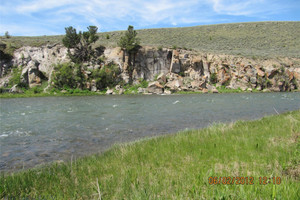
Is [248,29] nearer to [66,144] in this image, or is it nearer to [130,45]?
[130,45]

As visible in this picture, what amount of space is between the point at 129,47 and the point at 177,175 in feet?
151

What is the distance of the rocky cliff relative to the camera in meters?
47.6

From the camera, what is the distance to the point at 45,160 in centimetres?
648

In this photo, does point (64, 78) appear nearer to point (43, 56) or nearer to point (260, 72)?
point (43, 56)

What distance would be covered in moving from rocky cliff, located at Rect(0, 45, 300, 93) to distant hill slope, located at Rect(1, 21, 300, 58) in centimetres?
744

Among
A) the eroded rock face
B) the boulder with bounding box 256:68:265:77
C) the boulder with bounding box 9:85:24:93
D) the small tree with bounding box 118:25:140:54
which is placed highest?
the small tree with bounding box 118:25:140:54

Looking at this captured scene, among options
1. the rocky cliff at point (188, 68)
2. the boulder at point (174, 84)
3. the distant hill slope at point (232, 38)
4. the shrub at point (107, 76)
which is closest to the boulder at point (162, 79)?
the rocky cliff at point (188, 68)

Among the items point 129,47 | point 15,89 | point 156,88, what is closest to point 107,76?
point 129,47

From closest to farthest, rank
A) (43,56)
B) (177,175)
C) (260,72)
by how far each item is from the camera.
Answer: (177,175), (260,72), (43,56)

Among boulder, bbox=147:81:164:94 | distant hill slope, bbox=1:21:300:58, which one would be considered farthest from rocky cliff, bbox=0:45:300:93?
distant hill slope, bbox=1:21:300:58

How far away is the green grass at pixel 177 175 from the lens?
2.83 meters

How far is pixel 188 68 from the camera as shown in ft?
A: 163

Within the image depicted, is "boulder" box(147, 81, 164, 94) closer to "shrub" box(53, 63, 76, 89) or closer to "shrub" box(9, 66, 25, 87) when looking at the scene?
"shrub" box(53, 63, 76, 89)

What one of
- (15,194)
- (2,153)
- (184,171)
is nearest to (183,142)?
(184,171)
